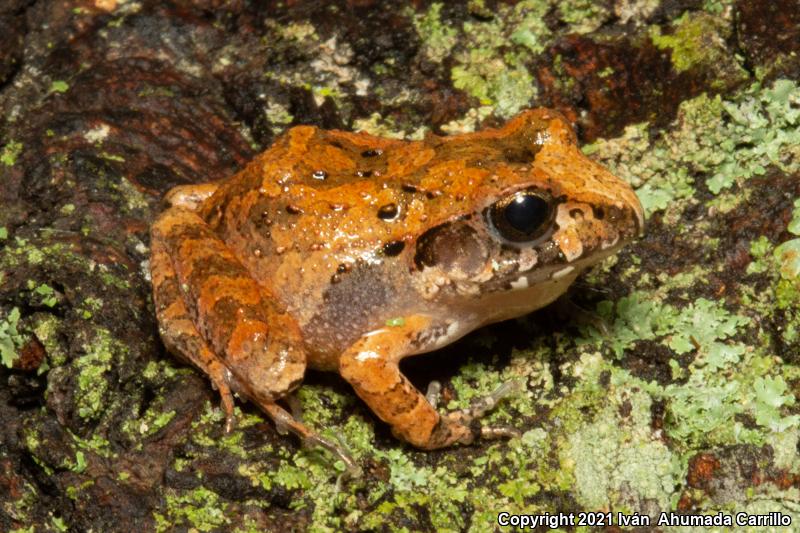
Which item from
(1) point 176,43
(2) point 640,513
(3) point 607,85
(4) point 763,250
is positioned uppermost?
(1) point 176,43

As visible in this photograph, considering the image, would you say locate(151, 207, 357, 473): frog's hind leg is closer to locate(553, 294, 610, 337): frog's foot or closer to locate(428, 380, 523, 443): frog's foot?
locate(428, 380, 523, 443): frog's foot

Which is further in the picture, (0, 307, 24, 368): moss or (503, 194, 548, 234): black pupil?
(0, 307, 24, 368): moss

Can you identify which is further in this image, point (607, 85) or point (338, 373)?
point (607, 85)

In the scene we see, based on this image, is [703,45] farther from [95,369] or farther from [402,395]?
[95,369]

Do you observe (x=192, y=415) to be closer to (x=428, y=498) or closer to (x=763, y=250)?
(x=428, y=498)

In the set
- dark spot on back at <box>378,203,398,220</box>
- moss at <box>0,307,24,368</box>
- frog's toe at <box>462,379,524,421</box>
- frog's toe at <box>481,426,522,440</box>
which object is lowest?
frog's toe at <box>481,426,522,440</box>

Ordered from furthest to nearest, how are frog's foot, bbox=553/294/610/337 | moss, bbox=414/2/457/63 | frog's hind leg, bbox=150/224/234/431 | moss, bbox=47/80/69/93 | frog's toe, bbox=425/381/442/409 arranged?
moss, bbox=414/2/457/63, moss, bbox=47/80/69/93, frog's foot, bbox=553/294/610/337, frog's toe, bbox=425/381/442/409, frog's hind leg, bbox=150/224/234/431

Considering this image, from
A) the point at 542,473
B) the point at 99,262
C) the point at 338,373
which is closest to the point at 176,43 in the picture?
the point at 99,262

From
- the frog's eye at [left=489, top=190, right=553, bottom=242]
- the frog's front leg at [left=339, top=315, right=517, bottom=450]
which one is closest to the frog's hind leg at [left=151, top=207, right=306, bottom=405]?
the frog's front leg at [left=339, top=315, right=517, bottom=450]
